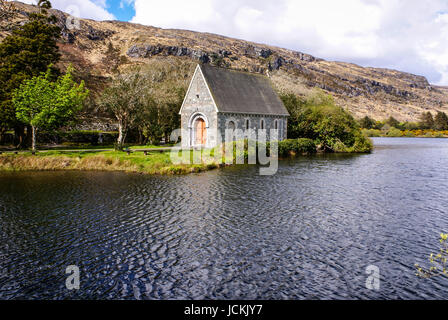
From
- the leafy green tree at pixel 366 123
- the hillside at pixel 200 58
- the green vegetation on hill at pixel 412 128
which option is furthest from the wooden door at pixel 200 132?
the leafy green tree at pixel 366 123

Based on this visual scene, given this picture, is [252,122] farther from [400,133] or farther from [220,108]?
[400,133]

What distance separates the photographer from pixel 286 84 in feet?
198

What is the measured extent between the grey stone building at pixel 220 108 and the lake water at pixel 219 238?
55.0ft

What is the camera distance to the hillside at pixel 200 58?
116688mm

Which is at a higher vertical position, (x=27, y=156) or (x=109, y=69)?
(x=109, y=69)

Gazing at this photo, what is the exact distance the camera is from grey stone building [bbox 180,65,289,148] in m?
40.1

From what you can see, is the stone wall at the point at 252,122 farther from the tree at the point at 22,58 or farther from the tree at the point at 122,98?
the tree at the point at 22,58

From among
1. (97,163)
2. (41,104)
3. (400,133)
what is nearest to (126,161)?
(97,163)

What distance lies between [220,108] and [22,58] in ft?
79.7

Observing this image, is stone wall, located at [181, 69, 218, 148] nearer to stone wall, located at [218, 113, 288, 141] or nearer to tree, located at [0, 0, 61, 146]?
stone wall, located at [218, 113, 288, 141]

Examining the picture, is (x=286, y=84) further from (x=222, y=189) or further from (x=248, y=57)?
(x=248, y=57)

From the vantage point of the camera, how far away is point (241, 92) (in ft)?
145
